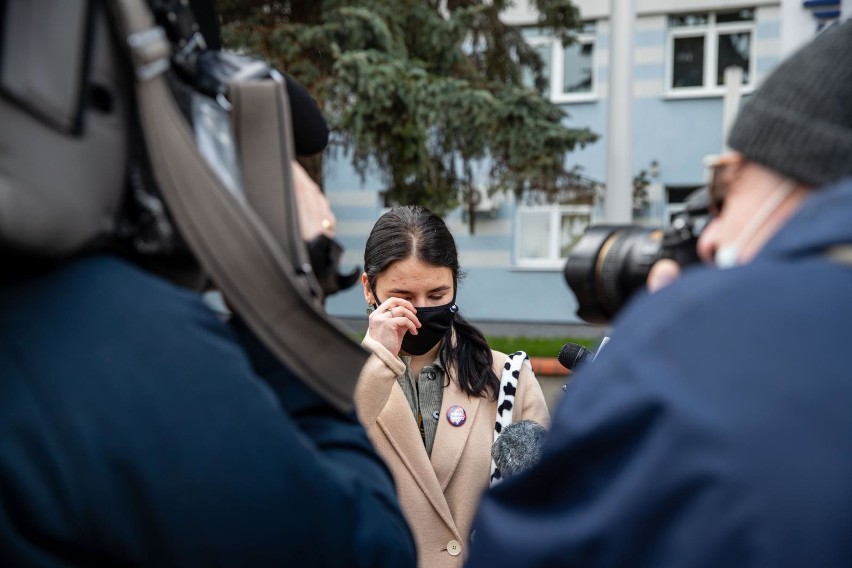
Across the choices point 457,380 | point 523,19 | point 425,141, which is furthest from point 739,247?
point 523,19

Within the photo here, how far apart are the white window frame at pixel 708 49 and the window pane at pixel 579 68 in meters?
1.40

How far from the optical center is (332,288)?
1238 mm

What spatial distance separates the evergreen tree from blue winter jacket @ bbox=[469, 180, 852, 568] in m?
7.52

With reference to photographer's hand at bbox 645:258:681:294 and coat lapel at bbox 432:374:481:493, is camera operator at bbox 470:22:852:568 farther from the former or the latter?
coat lapel at bbox 432:374:481:493

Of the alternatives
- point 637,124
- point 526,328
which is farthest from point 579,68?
point 526,328

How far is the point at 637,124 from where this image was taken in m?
15.6

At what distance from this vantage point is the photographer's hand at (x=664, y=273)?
1.13 metres

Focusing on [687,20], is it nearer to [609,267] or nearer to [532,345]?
[532,345]

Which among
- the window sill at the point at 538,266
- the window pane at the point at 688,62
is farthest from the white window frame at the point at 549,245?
the window pane at the point at 688,62

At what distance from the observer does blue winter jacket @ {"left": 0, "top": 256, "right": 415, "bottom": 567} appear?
36.5 inches

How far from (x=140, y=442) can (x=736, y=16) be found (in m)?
16.2

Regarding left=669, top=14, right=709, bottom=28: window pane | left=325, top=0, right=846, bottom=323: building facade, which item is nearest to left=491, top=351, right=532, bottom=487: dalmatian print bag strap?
left=325, top=0, right=846, bottom=323: building facade

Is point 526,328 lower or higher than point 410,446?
lower

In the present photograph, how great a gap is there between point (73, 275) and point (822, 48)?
2.89 feet
